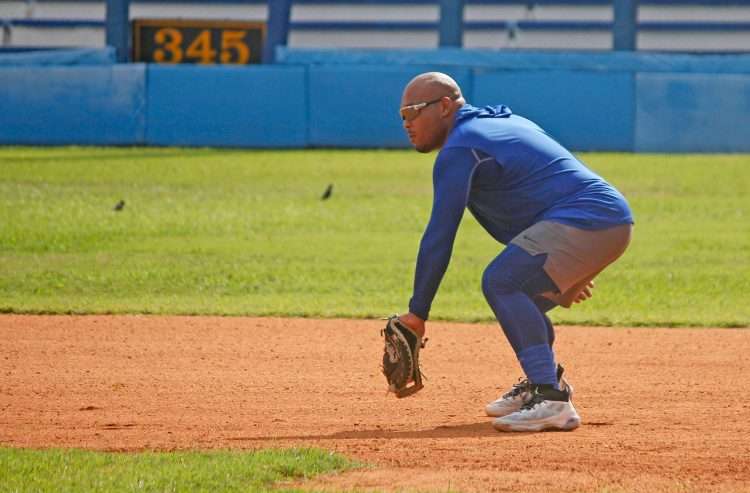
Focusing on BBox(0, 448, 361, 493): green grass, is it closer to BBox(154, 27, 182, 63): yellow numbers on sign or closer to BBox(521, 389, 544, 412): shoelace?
BBox(521, 389, 544, 412): shoelace

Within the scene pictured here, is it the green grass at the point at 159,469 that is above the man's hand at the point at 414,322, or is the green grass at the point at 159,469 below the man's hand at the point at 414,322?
below

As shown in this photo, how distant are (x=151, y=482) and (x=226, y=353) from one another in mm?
3561

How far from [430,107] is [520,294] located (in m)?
0.88

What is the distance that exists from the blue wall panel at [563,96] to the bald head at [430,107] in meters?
16.9

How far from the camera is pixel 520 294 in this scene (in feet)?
19.3

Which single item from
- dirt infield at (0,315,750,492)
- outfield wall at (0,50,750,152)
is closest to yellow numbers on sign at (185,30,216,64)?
outfield wall at (0,50,750,152)

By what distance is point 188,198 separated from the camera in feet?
56.3

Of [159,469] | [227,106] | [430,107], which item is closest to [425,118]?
[430,107]

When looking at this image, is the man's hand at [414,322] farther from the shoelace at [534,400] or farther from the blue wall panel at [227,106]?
the blue wall panel at [227,106]

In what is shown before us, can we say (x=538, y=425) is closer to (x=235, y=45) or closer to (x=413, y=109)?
(x=413, y=109)

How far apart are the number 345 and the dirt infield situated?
50.5 ft

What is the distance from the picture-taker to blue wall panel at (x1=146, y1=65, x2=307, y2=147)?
2289 cm

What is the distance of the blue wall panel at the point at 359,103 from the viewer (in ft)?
75.9

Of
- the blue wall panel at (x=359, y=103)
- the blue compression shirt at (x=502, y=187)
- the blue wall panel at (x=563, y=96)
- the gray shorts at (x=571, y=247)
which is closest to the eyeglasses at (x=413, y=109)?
the blue compression shirt at (x=502, y=187)
